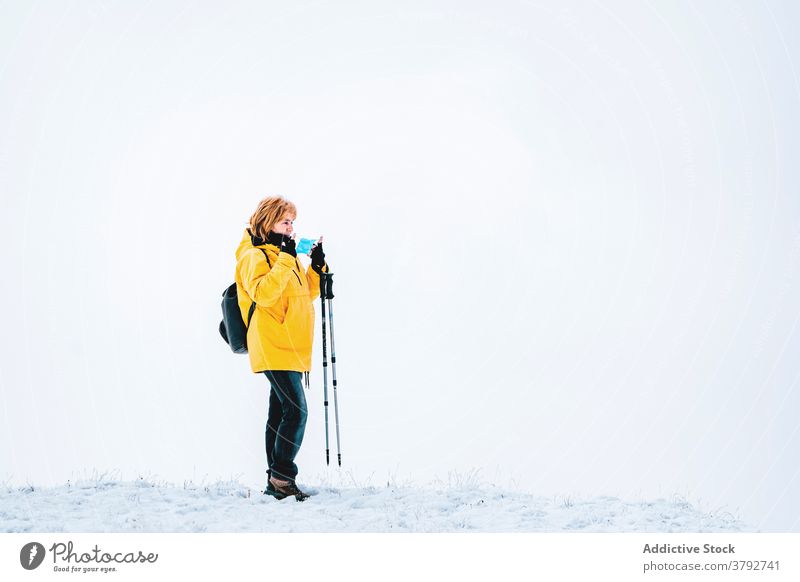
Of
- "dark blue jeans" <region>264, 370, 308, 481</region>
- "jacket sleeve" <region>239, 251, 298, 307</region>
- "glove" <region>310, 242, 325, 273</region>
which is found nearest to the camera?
"jacket sleeve" <region>239, 251, 298, 307</region>

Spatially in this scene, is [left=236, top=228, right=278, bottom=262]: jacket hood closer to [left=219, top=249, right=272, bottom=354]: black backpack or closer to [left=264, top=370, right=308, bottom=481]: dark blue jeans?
[left=219, top=249, right=272, bottom=354]: black backpack

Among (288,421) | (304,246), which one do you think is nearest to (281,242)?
(304,246)

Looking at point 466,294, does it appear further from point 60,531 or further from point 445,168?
point 445,168

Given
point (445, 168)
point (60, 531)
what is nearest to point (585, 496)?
Result: point (60, 531)

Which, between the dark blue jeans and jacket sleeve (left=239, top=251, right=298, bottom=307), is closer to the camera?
jacket sleeve (left=239, top=251, right=298, bottom=307)

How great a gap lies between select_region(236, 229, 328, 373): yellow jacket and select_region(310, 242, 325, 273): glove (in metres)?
0.15

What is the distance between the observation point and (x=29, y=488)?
5945 millimetres

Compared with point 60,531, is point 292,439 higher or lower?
higher

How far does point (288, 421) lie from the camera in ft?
18.3

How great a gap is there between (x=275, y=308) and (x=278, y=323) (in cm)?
12

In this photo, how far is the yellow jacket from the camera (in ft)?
17.9
